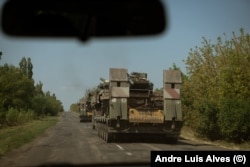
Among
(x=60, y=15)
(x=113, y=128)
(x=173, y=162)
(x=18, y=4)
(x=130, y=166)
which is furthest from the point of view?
(x=113, y=128)

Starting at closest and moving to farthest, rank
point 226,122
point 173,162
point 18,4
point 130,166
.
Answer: point 18,4 → point 173,162 → point 130,166 → point 226,122

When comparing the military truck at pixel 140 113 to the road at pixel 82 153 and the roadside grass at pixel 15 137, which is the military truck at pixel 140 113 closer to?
Answer: the road at pixel 82 153

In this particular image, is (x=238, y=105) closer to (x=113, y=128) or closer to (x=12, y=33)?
(x=113, y=128)

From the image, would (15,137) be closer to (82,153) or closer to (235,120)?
(82,153)

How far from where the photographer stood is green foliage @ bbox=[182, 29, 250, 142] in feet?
75.6

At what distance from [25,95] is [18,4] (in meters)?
46.2

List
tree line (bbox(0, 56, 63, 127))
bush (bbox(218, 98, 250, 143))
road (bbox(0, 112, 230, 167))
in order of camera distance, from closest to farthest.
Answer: road (bbox(0, 112, 230, 167)) → bush (bbox(218, 98, 250, 143)) → tree line (bbox(0, 56, 63, 127))

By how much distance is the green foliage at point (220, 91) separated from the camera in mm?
23031

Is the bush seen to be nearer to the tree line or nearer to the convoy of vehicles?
the convoy of vehicles

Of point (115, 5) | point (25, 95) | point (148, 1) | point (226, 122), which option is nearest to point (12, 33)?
point (115, 5)

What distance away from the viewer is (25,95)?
49312 millimetres

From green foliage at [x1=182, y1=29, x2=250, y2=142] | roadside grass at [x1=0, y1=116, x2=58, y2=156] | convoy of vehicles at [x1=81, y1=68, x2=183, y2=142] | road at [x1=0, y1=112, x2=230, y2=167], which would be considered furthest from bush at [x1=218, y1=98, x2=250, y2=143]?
roadside grass at [x1=0, y1=116, x2=58, y2=156]

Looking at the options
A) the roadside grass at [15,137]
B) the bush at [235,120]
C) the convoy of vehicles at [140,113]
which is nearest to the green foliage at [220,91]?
the bush at [235,120]

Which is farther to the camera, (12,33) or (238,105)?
(238,105)
